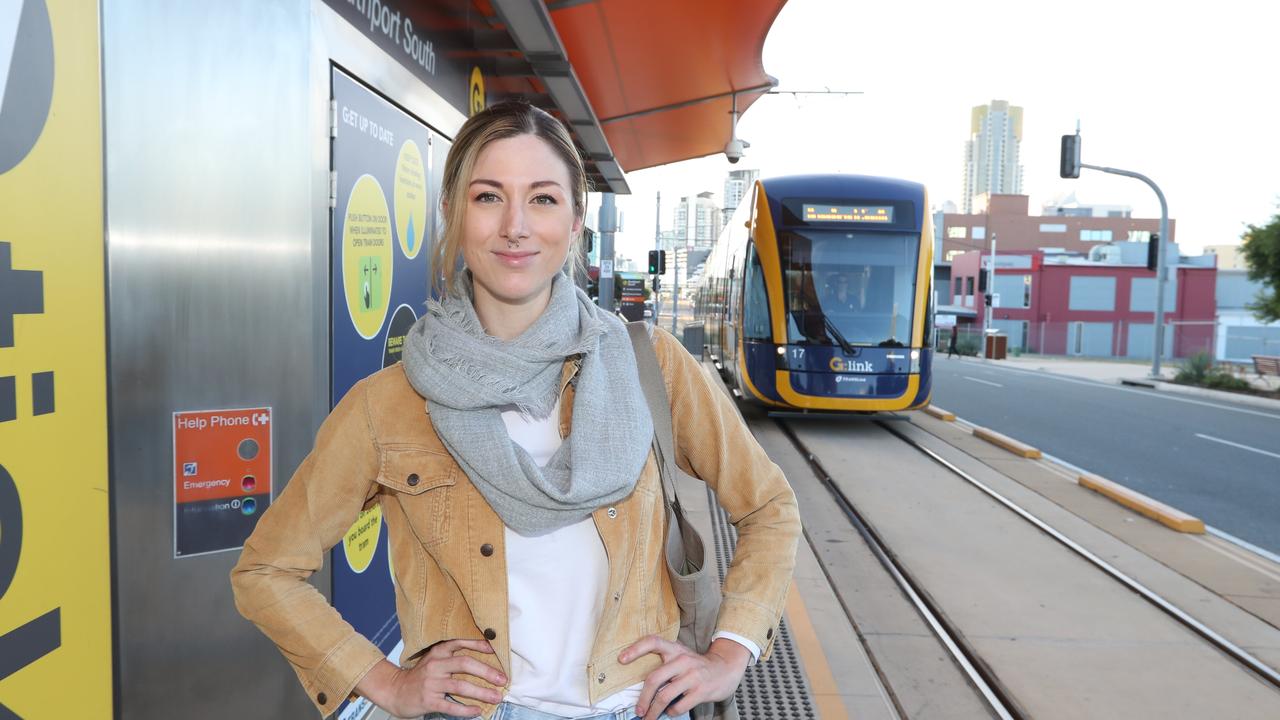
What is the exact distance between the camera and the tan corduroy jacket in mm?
1573

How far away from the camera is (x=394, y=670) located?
1.61m

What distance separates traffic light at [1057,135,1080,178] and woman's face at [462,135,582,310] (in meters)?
21.6

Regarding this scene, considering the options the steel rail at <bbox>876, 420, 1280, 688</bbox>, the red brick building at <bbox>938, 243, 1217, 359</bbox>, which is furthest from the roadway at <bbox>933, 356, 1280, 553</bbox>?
the red brick building at <bbox>938, 243, 1217, 359</bbox>

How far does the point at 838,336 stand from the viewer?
452 inches

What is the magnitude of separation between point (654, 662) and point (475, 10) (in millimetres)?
4320

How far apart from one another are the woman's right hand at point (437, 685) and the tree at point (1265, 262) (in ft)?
80.5

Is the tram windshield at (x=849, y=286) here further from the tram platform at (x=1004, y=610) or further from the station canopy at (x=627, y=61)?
the tram platform at (x=1004, y=610)

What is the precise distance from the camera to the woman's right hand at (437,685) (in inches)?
60.0

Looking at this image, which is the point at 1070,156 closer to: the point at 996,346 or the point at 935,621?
the point at 935,621

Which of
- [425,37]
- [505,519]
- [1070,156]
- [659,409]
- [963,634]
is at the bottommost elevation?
[963,634]

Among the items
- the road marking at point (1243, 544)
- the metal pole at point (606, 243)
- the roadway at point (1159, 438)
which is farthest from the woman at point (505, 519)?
the metal pole at point (606, 243)

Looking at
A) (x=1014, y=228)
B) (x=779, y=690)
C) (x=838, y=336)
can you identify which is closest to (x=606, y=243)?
(x=838, y=336)

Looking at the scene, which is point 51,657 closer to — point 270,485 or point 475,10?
point 270,485

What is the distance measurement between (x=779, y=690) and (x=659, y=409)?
9.49 ft
